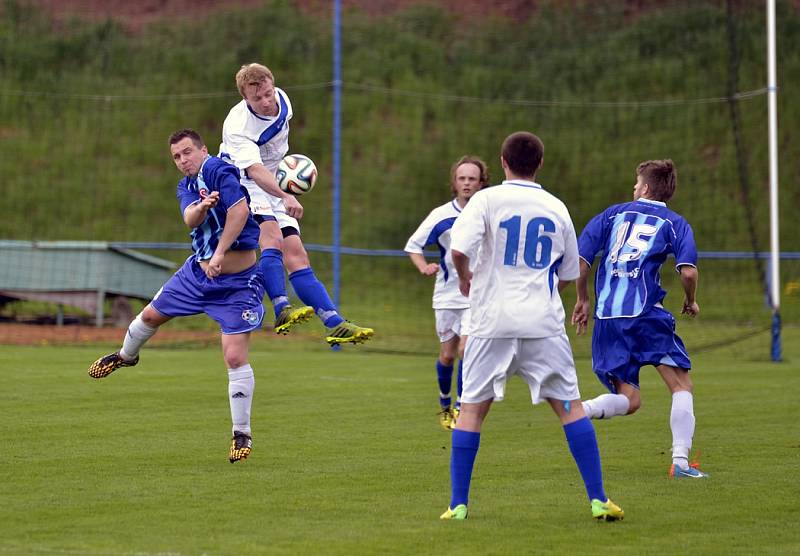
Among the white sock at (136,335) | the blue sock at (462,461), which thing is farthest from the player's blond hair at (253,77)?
the blue sock at (462,461)

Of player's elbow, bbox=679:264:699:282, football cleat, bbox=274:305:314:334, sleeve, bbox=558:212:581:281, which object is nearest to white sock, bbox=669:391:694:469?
player's elbow, bbox=679:264:699:282

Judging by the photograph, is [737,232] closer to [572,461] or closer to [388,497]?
[572,461]

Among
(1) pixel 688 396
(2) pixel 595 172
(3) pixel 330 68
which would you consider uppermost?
(3) pixel 330 68

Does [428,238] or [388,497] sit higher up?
[428,238]

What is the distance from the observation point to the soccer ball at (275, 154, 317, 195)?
9188 mm

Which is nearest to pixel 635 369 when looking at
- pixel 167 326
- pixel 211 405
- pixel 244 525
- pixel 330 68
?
pixel 244 525

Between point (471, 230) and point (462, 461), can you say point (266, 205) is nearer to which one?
point (471, 230)

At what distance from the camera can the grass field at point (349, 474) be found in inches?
231

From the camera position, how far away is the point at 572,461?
26.9ft

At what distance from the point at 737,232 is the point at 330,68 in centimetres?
1116

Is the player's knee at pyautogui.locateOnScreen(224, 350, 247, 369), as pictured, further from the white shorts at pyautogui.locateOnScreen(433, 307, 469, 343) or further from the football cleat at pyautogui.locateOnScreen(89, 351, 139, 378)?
the white shorts at pyautogui.locateOnScreen(433, 307, 469, 343)

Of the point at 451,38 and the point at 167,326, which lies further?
the point at 451,38

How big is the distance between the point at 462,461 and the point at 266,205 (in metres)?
3.44

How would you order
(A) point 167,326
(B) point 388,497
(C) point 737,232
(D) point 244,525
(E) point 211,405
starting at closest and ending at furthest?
1. (D) point 244,525
2. (B) point 388,497
3. (E) point 211,405
4. (A) point 167,326
5. (C) point 737,232
